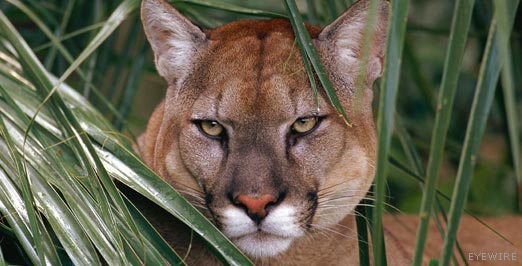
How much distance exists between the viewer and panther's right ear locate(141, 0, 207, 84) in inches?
97.8

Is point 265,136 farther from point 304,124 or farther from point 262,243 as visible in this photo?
point 262,243

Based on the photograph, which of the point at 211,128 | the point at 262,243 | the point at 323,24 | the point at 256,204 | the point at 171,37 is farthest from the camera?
the point at 323,24

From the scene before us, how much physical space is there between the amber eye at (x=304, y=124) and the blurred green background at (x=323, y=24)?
268 millimetres

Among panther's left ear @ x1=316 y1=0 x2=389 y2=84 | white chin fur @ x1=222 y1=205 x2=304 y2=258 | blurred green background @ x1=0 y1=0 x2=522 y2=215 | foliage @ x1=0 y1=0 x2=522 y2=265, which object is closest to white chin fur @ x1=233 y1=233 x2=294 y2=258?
white chin fur @ x1=222 y1=205 x2=304 y2=258

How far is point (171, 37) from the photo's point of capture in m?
2.56

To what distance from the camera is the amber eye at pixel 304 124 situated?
2299 millimetres

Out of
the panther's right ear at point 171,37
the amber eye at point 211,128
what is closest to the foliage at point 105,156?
the panther's right ear at point 171,37

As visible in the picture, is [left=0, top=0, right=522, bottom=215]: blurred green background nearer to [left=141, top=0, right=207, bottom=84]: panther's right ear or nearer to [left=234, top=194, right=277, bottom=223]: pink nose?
[left=141, top=0, right=207, bottom=84]: panther's right ear

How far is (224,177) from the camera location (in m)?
2.23

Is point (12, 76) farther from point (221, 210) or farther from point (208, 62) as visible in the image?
point (221, 210)

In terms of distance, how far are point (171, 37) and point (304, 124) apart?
52 centimetres

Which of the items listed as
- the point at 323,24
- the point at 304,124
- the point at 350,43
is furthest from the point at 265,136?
the point at 323,24

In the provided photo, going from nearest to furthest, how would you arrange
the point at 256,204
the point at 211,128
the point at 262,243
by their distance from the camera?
the point at 256,204, the point at 262,243, the point at 211,128

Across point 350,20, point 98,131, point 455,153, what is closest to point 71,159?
point 98,131
